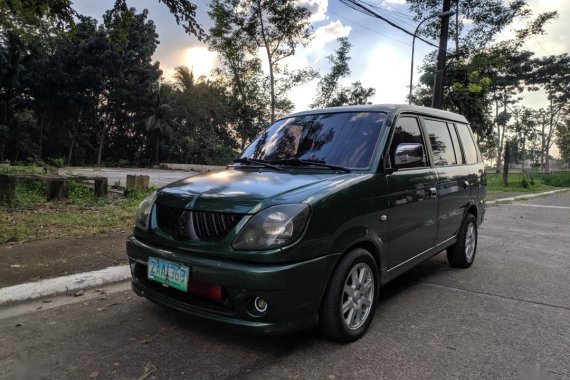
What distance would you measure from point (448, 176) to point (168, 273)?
3054 millimetres

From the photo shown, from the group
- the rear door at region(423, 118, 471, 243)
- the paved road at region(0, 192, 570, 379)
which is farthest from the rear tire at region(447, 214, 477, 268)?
the paved road at region(0, 192, 570, 379)

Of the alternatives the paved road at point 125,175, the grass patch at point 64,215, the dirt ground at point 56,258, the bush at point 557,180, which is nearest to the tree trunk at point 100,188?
the grass patch at point 64,215

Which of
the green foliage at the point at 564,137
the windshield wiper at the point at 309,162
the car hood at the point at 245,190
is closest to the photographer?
the car hood at the point at 245,190

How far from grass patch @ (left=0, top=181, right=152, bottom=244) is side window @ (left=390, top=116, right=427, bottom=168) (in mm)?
4216

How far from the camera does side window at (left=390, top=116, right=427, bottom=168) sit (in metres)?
3.53

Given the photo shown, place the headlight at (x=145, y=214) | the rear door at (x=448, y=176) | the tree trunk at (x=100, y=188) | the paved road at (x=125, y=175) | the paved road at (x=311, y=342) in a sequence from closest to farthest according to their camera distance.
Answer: the paved road at (x=311, y=342)
the headlight at (x=145, y=214)
the rear door at (x=448, y=176)
the tree trunk at (x=100, y=188)
the paved road at (x=125, y=175)

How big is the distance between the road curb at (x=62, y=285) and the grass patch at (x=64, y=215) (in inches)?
61.7

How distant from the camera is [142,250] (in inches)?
117

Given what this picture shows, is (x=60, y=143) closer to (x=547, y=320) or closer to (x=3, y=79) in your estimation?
(x=3, y=79)

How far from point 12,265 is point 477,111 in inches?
696

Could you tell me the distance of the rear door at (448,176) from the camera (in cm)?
423

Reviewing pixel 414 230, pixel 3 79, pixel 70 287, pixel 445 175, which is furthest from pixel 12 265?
pixel 3 79

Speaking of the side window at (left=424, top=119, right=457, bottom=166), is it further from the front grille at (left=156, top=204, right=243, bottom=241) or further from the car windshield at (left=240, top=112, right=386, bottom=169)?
the front grille at (left=156, top=204, right=243, bottom=241)

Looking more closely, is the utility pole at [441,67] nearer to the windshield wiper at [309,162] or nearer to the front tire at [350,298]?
the windshield wiper at [309,162]
